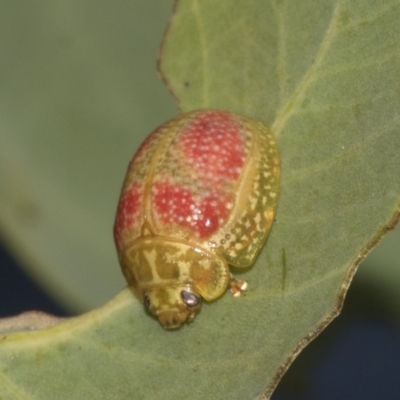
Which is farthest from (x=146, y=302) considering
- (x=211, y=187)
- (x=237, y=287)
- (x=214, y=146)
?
(x=214, y=146)

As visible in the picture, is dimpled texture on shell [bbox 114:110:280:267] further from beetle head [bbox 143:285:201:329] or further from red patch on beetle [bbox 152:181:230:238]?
beetle head [bbox 143:285:201:329]

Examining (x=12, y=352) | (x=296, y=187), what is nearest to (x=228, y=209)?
(x=296, y=187)

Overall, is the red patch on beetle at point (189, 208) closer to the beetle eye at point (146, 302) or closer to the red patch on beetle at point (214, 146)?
the red patch on beetle at point (214, 146)

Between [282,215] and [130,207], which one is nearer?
[282,215]

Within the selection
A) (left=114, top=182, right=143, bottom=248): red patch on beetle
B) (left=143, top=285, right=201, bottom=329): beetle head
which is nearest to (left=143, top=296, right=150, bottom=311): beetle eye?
(left=143, top=285, right=201, bottom=329): beetle head

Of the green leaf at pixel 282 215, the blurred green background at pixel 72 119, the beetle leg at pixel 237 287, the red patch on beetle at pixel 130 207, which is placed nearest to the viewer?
the green leaf at pixel 282 215

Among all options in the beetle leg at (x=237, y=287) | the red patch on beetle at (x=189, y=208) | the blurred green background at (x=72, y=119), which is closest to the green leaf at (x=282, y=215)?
the beetle leg at (x=237, y=287)

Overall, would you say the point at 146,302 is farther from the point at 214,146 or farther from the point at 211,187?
the point at 214,146
